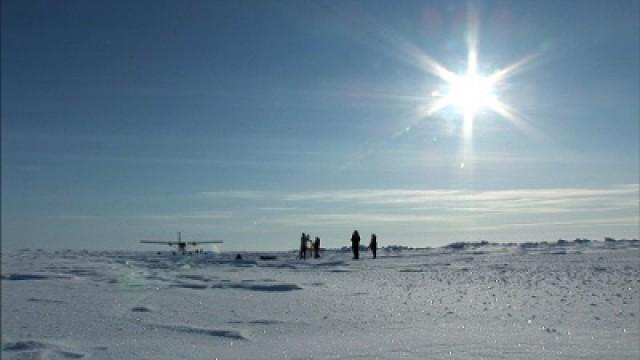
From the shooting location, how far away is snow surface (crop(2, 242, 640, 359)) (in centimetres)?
Answer: 723

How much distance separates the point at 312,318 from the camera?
9.90m

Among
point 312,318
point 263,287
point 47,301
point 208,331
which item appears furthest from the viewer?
point 263,287

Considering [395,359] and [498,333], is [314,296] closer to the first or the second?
[498,333]

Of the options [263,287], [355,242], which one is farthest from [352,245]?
[263,287]

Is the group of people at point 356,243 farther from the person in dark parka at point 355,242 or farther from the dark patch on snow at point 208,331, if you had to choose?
the dark patch on snow at point 208,331

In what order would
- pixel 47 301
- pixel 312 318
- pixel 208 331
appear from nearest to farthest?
pixel 208 331 < pixel 312 318 < pixel 47 301

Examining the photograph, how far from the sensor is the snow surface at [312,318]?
7.23 m

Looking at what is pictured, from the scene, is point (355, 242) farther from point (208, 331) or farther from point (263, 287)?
point (208, 331)

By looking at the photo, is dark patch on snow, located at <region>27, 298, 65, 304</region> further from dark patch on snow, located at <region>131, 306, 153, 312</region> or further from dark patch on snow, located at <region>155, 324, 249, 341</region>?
dark patch on snow, located at <region>155, 324, 249, 341</region>

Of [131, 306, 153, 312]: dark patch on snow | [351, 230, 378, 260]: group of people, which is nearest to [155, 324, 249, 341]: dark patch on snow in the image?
[131, 306, 153, 312]: dark patch on snow

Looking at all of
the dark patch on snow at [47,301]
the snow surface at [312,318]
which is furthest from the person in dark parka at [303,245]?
the dark patch on snow at [47,301]

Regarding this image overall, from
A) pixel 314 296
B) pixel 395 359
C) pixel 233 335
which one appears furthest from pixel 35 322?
pixel 314 296

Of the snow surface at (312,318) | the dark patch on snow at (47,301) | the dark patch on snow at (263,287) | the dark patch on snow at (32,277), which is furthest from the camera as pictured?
the dark patch on snow at (263,287)

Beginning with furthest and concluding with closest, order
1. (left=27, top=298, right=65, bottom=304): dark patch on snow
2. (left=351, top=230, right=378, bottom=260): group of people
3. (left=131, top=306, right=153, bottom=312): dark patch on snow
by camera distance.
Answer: (left=351, top=230, right=378, bottom=260): group of people, (left=27, top=298, right=65, bottom=304): dark patch on snow, (left=131, top=306, right=153, bottom=312): dark patch on snow
